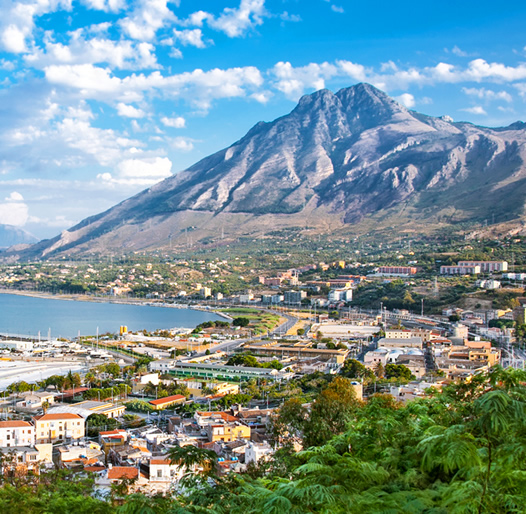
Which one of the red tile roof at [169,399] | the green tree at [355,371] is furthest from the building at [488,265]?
the red tile roof at [169,399]

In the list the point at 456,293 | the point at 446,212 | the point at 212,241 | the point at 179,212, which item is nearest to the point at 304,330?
the point at 456,293

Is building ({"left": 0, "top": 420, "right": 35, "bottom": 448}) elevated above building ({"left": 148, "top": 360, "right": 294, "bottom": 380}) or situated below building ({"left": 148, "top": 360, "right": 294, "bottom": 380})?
above

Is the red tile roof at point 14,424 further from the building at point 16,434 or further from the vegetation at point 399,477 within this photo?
the vegetation at point 399,477

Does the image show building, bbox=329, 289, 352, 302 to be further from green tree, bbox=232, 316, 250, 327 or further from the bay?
green tree, bbox=232, 316, 250, 327

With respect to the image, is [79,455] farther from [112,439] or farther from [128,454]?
[128,454]

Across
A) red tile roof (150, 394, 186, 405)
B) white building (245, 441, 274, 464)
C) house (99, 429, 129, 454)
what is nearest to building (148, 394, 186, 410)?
red tile roof (150, 394, 186, 405)

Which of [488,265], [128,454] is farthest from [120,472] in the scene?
[488,265]
